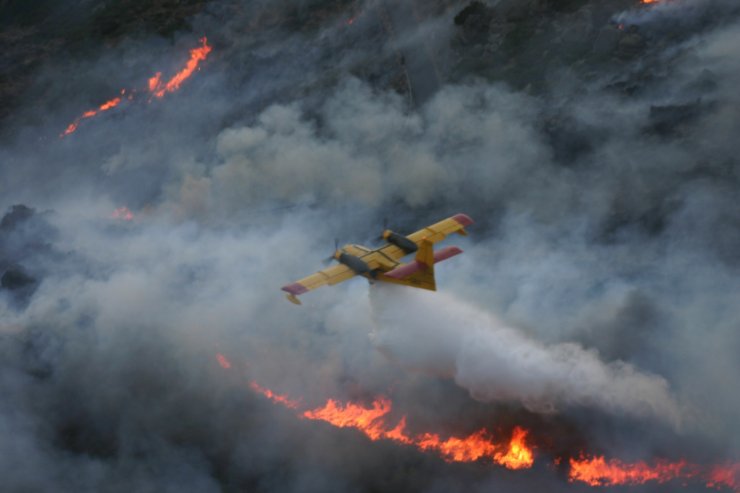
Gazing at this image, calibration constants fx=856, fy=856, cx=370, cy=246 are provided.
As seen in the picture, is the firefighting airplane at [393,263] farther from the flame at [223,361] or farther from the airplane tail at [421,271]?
the flame at [223,361]

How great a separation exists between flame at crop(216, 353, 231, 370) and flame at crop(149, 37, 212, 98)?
37.8 meters

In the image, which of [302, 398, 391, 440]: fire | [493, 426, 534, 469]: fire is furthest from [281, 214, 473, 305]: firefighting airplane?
[493, 426, 534, 469]: fire

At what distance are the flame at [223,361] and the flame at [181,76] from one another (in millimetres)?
37844

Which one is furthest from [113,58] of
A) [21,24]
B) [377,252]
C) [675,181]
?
[675,181]

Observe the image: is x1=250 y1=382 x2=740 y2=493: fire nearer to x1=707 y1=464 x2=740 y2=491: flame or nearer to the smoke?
x1=707 y1=464 x2=740 y2=491: flame

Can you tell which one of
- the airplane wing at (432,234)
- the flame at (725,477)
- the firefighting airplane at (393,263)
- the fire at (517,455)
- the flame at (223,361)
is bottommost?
the flame at (725,477)

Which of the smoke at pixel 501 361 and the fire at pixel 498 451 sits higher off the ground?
the smoke at pixel 501 361

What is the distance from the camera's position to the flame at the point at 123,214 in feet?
240

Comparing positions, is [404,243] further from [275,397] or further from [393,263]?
[275,397]

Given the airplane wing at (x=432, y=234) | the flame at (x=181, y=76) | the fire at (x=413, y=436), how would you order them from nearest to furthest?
the fire at (x=413, y=436)
the airplane wing at (x=432, y=234)
the flame at (x=181, y=76)

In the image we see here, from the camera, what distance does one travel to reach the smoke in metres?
44.8

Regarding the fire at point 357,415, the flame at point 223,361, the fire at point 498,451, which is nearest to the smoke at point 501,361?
the fire at point 498,451

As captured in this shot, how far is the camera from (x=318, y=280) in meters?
48.1

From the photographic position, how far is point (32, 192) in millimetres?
81438
